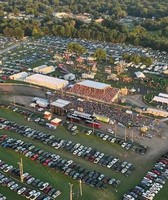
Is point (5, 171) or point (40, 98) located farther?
point (40, 98)

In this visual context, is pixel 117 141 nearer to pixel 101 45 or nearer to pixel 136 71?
pixel 136 71

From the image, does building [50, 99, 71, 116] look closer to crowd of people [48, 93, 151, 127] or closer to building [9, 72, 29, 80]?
crowd of people [48, 93, 151, 127]

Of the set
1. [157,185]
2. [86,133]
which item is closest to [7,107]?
[86,133]

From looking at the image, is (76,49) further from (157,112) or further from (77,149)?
(77,149)

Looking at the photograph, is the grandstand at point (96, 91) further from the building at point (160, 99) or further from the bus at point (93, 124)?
the bus at point (93, 124)

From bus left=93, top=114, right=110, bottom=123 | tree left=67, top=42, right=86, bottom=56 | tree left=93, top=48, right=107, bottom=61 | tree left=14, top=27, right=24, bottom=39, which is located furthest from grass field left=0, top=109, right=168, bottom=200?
tree left=14, top=27, right=24, bottom=39

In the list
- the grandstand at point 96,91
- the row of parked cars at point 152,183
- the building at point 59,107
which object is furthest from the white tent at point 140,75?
the row of parked cars at point 152,183
